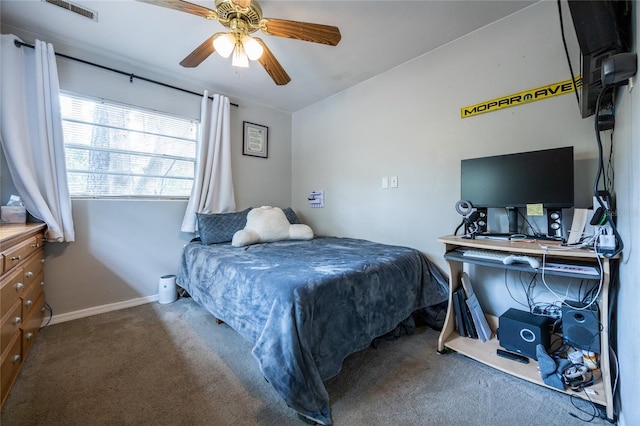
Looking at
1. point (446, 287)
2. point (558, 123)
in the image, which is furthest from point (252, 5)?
point (446, 287)

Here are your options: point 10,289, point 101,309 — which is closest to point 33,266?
point 10,289

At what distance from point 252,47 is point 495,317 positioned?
8.77ft

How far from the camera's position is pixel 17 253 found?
4.75 ft

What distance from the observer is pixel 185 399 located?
135 centimetres

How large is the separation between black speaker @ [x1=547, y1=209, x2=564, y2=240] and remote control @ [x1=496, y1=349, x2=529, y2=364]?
0.78 metres

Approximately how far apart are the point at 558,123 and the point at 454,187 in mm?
763

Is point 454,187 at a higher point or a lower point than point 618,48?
lower

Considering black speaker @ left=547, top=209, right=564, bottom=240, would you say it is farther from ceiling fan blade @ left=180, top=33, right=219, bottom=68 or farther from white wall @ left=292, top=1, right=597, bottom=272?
ceiling fan blade @ left=180, top=33, right=219, bottom=68

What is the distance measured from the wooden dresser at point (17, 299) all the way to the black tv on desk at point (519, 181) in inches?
110

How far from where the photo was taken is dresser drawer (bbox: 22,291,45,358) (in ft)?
5.21

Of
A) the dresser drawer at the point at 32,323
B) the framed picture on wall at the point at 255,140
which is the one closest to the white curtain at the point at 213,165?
the framed picture on wall at the point at 255,140

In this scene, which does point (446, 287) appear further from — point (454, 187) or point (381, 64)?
point (381, 64)

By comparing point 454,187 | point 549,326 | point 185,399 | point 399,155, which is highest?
point 399,155

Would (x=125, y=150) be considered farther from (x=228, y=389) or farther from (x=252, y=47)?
(x=228, y=389)
